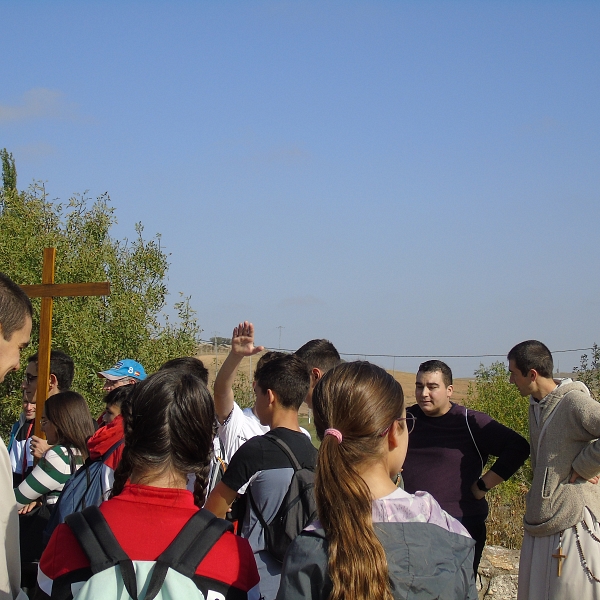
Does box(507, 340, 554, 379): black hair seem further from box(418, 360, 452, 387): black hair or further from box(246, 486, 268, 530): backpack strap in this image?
box(246, 486, 268, 530): backpack strap

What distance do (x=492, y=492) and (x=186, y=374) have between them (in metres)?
7.26

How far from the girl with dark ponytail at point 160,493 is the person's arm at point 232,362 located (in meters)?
1.76

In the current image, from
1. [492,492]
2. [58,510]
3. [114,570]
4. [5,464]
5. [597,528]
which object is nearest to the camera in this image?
[114,570]

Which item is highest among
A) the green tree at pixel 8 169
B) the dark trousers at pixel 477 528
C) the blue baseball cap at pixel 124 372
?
the green tree at pixel 8 169

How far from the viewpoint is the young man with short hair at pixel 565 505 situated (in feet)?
14.7

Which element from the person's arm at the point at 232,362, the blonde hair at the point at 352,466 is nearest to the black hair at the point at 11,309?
the blonde hair at the point at 352,466

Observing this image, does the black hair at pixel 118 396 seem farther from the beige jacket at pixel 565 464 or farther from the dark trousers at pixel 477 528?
the beige jacket at pixel 565 464

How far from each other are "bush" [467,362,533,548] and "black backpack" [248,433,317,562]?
16.2 ft

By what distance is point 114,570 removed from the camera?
6.77 feet

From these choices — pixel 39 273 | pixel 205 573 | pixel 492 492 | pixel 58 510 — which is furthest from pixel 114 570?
pixel 39 273

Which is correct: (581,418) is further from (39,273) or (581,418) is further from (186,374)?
(39,273)

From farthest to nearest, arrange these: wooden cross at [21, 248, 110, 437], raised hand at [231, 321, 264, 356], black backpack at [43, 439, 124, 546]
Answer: wooden cross at [21, 248, 110, 437]
raised hand at [231, 321, 264, 356]
black backpack at [43, 439, 124, 546]

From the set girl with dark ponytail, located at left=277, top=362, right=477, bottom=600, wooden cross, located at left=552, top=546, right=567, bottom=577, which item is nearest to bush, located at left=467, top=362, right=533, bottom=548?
wooden cross, located at left=552, top=546, right=567, bottom=577

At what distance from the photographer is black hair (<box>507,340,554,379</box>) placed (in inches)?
204
